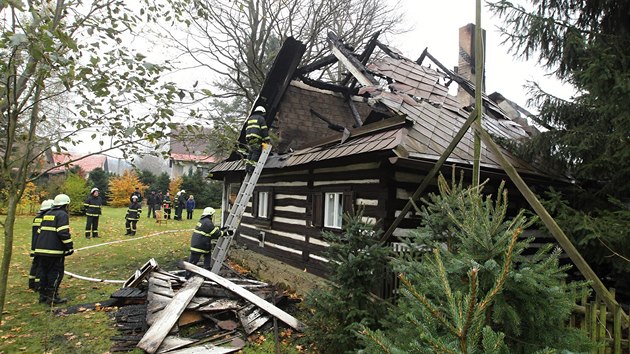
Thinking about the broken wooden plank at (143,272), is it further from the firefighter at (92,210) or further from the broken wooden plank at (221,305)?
the firefighter at (92,210)

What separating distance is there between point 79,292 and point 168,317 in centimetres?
364

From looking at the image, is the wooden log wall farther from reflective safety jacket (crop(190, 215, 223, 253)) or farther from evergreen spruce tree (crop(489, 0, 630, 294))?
evergreen spruce tree (crop(489, 0, 630, 294))

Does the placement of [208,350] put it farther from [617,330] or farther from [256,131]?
[256,131]

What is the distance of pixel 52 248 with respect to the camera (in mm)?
7059

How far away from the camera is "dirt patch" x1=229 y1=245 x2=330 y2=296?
26.5ft

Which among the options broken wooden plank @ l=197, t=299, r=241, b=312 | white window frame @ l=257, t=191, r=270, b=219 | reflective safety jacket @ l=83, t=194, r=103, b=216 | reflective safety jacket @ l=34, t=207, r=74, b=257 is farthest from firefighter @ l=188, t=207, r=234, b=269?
reflective safety jacket @ l=83, t=194, r=103, b=216

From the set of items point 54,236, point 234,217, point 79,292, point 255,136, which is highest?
point 255,136

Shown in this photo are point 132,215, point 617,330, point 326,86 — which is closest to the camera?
point 617,330

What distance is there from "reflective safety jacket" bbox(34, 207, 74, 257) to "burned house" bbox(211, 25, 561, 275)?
15.1 feet

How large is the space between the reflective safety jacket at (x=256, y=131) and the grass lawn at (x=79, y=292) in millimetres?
4729

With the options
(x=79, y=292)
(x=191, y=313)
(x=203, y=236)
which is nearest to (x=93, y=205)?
(x=79, y=292)

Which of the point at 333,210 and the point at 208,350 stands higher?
the point at 333,210

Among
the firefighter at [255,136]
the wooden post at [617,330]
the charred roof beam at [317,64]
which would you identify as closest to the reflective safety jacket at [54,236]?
the firefighter at [255,136]

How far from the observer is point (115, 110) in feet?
16.5
